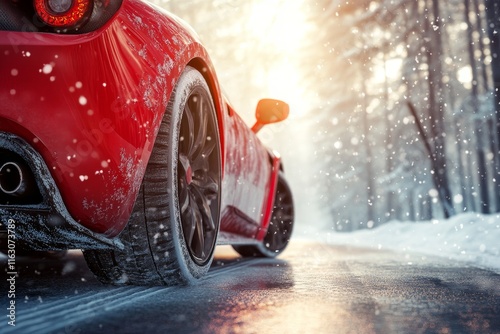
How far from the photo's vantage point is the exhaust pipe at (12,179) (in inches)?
83.7

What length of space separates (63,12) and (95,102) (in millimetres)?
332

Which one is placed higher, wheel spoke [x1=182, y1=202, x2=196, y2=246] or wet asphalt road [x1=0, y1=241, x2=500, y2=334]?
wheel spoke [x1=182, y1=202, x2=196, y2=246]

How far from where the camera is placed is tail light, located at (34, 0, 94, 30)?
2.17m

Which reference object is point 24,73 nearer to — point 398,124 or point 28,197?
point 28,197

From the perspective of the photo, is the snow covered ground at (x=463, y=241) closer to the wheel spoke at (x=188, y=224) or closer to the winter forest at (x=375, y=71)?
the wheel spoke at (x=188, y=224)

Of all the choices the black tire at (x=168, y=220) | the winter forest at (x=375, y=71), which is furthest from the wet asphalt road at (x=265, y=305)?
the winter forest at (x=375, y=71)

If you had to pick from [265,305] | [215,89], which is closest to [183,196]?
[215,89]

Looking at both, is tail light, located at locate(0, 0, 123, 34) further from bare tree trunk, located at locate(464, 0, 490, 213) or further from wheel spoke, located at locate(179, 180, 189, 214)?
bare tree trunk, located at locate(464, 0, 490, 213)

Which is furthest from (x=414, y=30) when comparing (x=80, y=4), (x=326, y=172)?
(x=326, y=172)

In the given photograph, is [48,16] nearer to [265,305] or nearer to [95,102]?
[95,102]

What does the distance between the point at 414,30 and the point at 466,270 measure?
16.5m

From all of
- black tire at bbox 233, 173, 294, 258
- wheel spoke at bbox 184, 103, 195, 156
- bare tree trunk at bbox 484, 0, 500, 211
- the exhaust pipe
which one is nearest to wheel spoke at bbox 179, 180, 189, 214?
wheel spoke at bbox 184, 103, 195, 156

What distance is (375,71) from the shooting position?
27156mm

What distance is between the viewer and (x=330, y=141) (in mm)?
37531
